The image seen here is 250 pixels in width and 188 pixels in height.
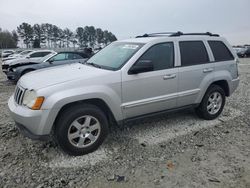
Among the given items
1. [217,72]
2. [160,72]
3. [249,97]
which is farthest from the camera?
[249,97]

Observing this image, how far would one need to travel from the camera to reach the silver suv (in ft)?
10.0

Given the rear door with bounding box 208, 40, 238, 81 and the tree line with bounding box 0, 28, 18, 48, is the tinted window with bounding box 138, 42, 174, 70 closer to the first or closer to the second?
the rear door with bounding box 208, 40, 238, 81

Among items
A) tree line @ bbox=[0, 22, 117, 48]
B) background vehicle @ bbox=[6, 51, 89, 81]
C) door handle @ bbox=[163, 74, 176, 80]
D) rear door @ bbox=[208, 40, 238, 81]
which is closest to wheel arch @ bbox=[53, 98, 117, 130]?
door handle @ bbox=[163, 74, 176, 80]

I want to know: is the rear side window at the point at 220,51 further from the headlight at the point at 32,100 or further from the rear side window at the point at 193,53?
the headlight at the point at 32,100

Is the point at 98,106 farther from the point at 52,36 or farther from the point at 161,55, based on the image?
the point at 52,36

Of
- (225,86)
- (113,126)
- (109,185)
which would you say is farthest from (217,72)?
(109,185)

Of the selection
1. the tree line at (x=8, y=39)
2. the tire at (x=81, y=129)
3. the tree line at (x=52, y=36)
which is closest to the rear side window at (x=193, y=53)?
the tire at (x=81, y=129)

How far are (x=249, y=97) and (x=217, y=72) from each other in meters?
2.64

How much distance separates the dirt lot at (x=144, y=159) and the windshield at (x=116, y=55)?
130 cm

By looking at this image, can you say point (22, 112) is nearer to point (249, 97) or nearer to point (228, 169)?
point (228, 169)

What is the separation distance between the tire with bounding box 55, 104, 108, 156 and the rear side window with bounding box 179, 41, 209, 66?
1.92 m

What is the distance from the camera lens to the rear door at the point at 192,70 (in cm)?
413

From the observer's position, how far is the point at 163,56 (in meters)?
3.97

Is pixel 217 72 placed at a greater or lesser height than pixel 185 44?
lesser
